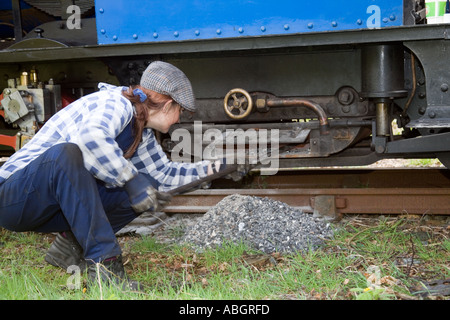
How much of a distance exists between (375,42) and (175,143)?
6.21ft

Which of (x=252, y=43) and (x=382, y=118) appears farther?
(x=382, y=118)

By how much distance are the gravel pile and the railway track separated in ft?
1.31

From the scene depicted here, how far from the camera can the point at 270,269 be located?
3.46 m

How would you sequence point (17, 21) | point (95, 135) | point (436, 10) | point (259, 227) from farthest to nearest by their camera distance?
1. point (17, 21)
2. point (259, 227)
3. point (436, 10)
4. point (95, 135)

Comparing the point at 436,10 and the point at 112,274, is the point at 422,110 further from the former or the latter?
the point at 112,274

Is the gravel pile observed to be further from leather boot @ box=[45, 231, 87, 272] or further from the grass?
leather boot @ box=[45, 231, 87, 272]

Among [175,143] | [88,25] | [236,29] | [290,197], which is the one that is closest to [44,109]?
[88,25]

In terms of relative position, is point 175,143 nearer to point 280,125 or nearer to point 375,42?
point 280,125

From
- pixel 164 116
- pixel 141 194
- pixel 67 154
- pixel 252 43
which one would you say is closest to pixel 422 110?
pixel 252 43

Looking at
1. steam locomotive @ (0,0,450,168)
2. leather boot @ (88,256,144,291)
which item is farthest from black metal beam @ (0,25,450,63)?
leather boot @ (88,256,144,291)

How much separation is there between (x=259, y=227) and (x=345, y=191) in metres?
1.02

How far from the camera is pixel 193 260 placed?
3.73m

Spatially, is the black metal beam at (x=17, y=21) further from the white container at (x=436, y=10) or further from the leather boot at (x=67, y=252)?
the white container at (x=436, y=10)

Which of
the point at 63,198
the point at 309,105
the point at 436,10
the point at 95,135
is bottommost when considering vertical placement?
the point at 63,198
